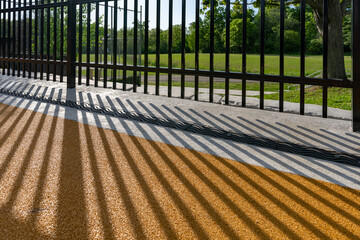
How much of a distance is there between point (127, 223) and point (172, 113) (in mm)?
3572

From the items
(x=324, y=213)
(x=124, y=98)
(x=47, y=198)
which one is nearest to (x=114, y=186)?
(x=47, y=198)

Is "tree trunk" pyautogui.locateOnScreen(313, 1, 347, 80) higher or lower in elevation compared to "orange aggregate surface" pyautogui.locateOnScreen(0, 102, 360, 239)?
higher

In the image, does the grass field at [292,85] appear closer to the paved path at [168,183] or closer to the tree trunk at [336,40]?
the tree trunk at [336,40]

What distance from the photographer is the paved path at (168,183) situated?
2.02 m

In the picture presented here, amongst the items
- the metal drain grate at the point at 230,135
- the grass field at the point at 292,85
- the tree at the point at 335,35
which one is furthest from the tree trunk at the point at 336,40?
the metal drain grate at the point at 230,135

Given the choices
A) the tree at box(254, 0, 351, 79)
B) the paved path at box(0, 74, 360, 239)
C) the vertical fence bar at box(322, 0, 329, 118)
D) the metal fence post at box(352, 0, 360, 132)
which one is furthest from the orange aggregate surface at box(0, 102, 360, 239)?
the tree at box(254, 0, 351, 79)

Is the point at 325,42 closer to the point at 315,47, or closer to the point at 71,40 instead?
the point at 71,40

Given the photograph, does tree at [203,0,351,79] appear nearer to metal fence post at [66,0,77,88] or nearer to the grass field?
the grass field

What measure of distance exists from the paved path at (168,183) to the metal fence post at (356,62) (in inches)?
10.0

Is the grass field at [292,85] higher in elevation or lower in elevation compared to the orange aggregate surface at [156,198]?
higher

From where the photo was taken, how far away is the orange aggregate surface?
1.99m

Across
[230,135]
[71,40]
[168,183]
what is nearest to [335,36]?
[71,40]

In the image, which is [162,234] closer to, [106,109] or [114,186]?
[114,186]

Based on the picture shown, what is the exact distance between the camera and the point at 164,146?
377cm
